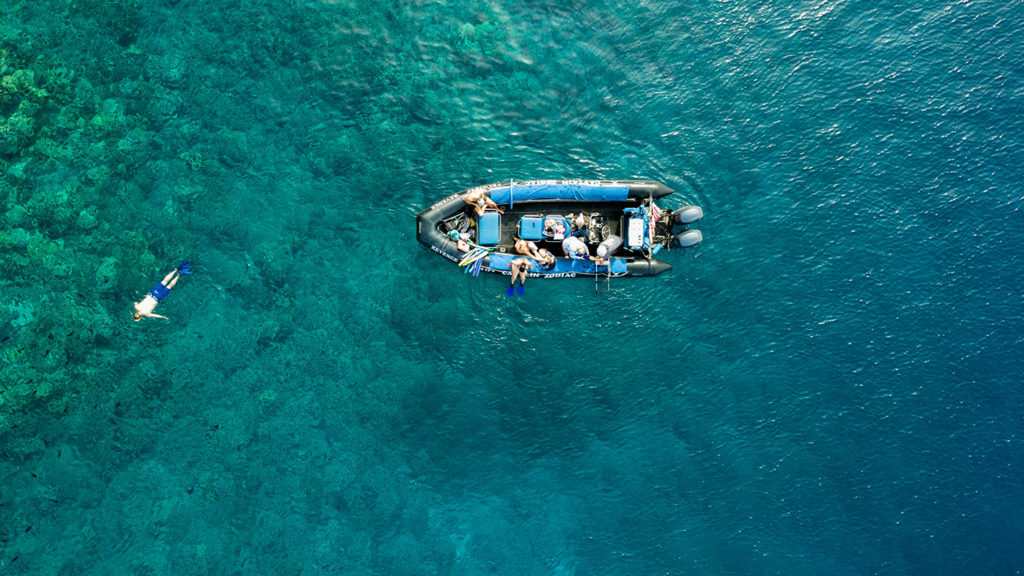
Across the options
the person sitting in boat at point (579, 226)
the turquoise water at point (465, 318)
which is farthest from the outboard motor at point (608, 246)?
the turquoise water at point (465, 318)

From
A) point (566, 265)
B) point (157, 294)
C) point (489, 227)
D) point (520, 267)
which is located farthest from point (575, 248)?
point (157, 294)

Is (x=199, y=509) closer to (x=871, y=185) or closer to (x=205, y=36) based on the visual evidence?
(x=205, y=36)

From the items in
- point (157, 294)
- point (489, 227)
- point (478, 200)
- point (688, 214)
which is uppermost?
point (478, 200)

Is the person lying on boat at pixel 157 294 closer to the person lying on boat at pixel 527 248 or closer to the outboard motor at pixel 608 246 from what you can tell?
the person lying on boat at pixel 527 248

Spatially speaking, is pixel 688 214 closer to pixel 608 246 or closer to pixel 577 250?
pixel 608 246

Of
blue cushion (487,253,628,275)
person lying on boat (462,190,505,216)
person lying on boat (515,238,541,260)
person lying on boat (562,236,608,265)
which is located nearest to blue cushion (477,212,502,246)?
person lying on boat (462,190,505,216)

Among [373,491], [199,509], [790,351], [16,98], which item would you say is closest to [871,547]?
[790,351]
